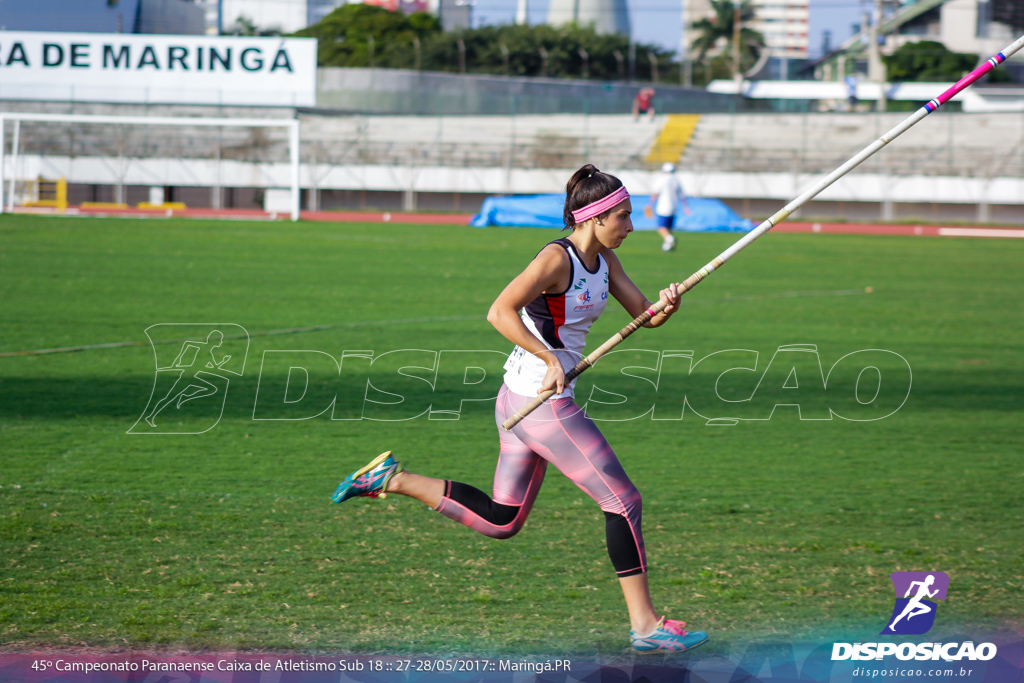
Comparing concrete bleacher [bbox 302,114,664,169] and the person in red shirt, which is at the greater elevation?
the person in red shirt

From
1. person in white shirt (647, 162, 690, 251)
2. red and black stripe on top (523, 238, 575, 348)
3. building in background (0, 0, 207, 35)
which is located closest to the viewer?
red and black stripe on top (523, 238, 575, 348)

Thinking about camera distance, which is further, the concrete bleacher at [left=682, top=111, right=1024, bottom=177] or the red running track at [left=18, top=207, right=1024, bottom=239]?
the concrete bleacher at [left=682, top=111, right=1024, bottom=177]

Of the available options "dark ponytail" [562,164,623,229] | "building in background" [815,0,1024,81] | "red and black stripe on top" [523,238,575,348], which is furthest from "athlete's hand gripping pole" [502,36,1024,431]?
"building in background" [815,0,1024,81]

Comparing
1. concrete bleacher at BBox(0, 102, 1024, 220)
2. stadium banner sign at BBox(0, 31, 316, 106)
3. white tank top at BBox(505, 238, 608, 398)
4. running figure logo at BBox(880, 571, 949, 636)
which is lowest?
running figure logo at BBox(880, 571, 949, 636)

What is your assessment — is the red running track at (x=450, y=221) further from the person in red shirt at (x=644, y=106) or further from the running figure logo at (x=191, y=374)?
the running figure logo at (x=191, y=374)

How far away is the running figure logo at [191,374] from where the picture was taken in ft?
24.7

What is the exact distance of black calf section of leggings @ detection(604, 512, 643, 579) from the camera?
3971 mm

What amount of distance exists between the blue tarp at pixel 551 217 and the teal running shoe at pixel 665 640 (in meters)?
28.7

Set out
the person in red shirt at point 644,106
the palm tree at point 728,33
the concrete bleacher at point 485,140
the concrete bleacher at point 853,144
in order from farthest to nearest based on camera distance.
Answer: the palm tree at point 728,33 → the person in red shirt at point 644,106 → the concrete bleacher at point 485,140 → the concrete bleacher at point 853,144

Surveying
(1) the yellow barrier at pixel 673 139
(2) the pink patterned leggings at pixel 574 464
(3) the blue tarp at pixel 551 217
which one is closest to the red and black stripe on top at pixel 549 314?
(2) the pink patterned leggings at pixel 574 464

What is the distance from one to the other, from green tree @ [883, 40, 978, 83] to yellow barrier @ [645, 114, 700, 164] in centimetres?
3753

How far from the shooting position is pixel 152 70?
124ft

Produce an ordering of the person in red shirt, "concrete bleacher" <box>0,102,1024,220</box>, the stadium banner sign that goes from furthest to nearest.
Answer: the person in red shirt
"concrete bleacher" <box>0,102,1024,220</box>
the stadium banner sign

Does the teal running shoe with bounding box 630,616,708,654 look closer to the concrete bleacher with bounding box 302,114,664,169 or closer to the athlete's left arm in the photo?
the athlete's left arm
